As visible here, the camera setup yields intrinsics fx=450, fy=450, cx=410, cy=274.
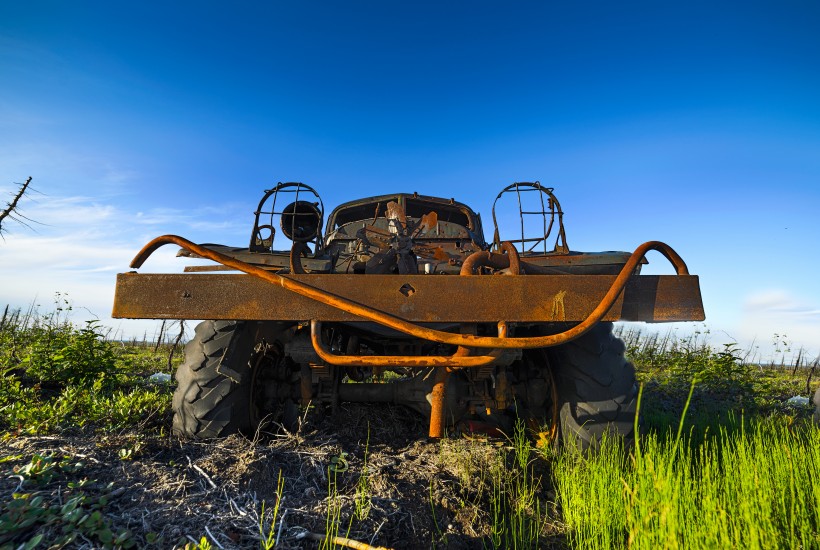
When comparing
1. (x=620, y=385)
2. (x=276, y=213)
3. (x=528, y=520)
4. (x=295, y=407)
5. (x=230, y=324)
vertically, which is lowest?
(x=528, y=520)

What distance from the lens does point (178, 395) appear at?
2844 mm

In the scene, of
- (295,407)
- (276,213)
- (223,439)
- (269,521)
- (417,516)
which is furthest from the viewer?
(276,213)

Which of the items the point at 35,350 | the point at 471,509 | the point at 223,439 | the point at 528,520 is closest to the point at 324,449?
the point at 223,439

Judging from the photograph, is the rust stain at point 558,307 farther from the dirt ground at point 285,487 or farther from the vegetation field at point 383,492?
the dirt ground at point 285,487

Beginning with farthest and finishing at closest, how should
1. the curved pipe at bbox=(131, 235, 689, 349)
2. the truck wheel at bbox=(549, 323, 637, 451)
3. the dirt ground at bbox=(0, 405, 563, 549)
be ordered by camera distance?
the truck wheel at bbox=(549, 323, 637, 451), the curved pipe at bbox=(131, 235, 689, 349), the dirt ground at bbox=(0, 405, 563, 549)

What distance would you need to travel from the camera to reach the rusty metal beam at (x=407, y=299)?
84.0 inches

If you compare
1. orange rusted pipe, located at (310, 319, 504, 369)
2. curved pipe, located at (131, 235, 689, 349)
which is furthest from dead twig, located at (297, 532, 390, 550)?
curved pipe, located at (131, 235, 689, 349)

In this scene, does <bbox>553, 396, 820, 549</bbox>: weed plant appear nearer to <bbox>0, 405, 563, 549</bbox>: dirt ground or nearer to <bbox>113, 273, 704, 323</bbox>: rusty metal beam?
<bbox>0, 405, 563, 549</bbox>: dirt ground

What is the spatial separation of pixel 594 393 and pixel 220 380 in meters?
2.29

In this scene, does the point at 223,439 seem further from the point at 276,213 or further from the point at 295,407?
the point at 276,213

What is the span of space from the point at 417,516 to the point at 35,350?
572cm

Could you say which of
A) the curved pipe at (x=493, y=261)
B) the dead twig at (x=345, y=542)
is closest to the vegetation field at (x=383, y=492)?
the dead twig at (x=345, y=542)

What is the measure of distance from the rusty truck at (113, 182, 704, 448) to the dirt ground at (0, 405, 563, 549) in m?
0.28

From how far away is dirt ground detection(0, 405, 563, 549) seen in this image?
1.75 m
